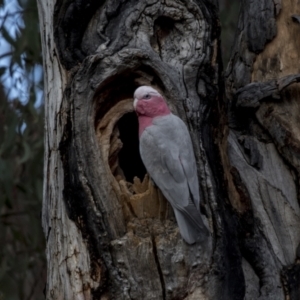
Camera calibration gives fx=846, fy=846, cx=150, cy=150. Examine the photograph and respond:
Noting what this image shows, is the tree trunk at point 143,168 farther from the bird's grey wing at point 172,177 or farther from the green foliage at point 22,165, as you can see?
the green foliage at point 22,165

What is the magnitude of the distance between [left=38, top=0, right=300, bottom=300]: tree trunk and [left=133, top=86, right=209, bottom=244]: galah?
0.06 metres

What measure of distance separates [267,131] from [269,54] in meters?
0.30

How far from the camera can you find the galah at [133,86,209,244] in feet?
7.50

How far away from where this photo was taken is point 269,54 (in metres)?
2.92

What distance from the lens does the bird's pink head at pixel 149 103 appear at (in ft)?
7.72

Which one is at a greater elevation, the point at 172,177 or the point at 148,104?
the point at 148,104

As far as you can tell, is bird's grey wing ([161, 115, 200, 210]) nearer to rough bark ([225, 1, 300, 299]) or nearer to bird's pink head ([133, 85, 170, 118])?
bird's pink head ([133, 85, 170, 118])

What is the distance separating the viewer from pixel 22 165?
393 cm

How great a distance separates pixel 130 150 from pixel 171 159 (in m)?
0.32

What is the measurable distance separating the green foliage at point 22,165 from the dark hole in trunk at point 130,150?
1167 millimetres

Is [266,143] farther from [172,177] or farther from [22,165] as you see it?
[22,165]

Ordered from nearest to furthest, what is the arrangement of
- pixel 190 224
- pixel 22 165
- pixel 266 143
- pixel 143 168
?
pixel 190 224 → pixel 143 168 → pixel 266 143 → pixel 22 165

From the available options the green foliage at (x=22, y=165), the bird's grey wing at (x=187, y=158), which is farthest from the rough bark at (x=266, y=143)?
the green foliage at (x=22, y=165)

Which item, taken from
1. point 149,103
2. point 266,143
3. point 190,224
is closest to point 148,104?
point 149,103
